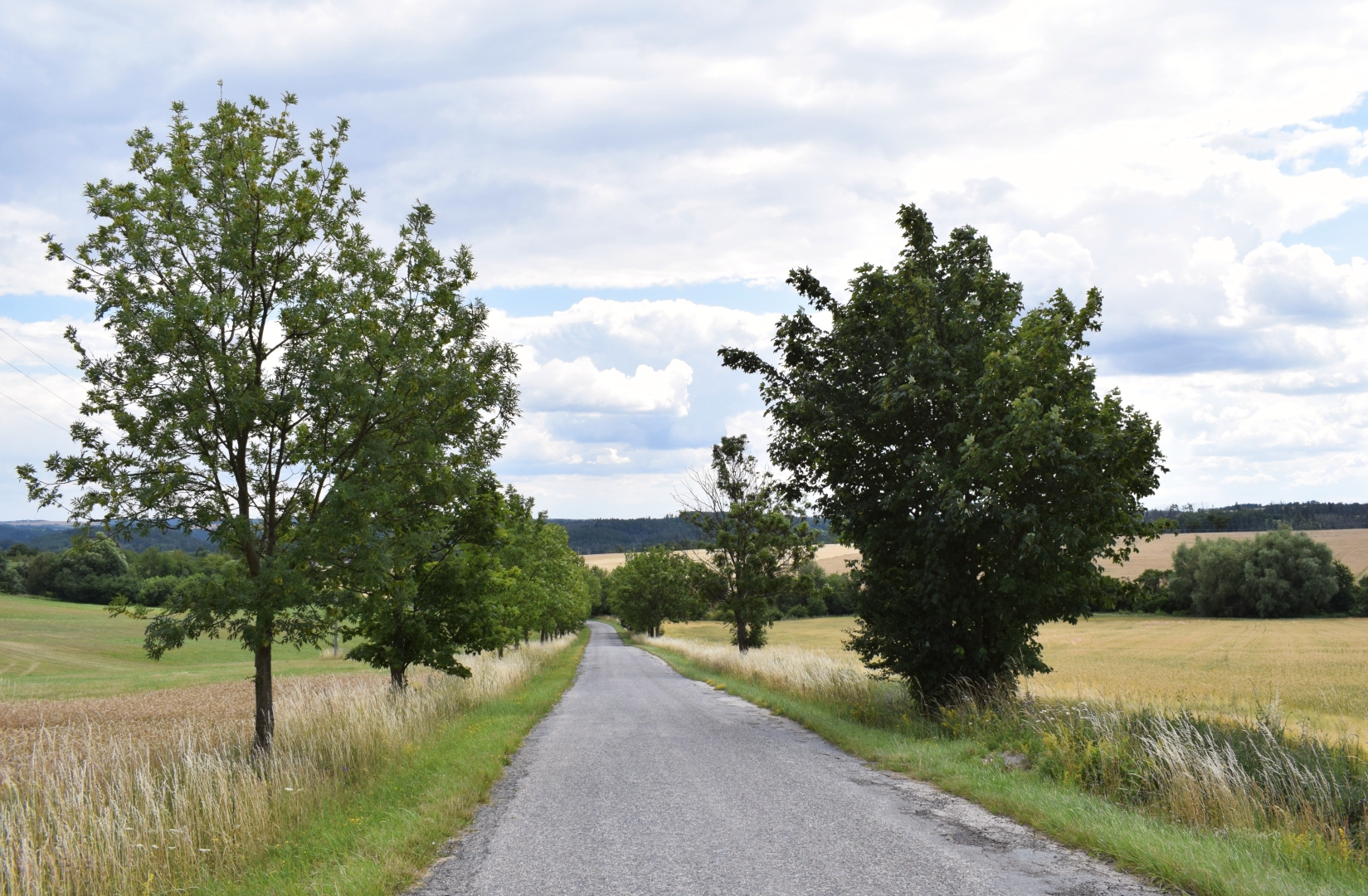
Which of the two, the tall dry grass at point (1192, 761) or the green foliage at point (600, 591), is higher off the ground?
the tall dry grass at point (1192, 761)

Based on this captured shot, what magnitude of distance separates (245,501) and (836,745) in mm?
8863

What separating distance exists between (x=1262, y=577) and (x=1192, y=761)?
78689 mm

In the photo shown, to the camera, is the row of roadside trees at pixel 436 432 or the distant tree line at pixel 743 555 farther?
the distant tree line at pixel 743 555

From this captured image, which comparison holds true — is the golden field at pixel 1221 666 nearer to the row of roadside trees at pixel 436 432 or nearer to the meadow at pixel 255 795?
the row of roadside trees at pixel 436 432

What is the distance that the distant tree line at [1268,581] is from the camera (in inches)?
2746

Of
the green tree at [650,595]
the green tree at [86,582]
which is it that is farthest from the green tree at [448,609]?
the green tree at [86,582]

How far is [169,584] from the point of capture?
29.7 feet

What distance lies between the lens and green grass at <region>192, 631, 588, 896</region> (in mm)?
5961

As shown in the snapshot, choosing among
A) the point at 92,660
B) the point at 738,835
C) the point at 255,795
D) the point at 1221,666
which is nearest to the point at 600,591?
the point at 92,660

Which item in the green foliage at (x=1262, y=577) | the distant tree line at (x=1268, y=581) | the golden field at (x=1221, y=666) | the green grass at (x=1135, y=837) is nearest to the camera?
the green grass at (x=1135, y=837)

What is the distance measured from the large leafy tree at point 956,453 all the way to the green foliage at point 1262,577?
230 feet

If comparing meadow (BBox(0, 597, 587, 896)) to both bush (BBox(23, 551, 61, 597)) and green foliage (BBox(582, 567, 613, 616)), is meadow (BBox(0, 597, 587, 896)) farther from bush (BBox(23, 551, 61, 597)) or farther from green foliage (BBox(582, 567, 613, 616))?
green foliage (BBox(582, 567, 613, 616))

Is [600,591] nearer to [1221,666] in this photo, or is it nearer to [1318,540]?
[1318,540]

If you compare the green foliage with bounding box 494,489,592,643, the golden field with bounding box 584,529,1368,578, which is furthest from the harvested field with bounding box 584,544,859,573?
the green foliage with bounding box 494,489,592,643
